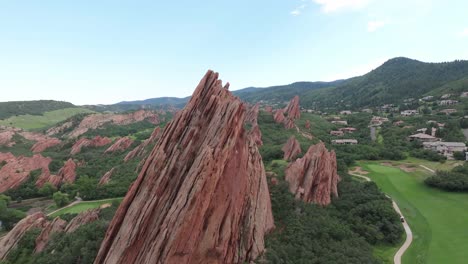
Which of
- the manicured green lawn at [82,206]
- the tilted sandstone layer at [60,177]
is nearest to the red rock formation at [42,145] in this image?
the tilted sandstone layer at [60,177]

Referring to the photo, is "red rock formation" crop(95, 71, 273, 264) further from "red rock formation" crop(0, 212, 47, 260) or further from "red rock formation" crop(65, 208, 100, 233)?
"red rock formation" crop(0, 212, 47, 260)

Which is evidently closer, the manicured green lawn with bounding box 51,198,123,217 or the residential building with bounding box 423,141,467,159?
the manicured green lawn with bounding box 51,198,123,217

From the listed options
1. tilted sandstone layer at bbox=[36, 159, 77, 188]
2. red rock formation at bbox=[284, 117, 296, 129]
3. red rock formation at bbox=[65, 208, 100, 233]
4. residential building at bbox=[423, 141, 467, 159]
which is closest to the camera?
red rock formation at bbox=[65, 208, 100, 233]

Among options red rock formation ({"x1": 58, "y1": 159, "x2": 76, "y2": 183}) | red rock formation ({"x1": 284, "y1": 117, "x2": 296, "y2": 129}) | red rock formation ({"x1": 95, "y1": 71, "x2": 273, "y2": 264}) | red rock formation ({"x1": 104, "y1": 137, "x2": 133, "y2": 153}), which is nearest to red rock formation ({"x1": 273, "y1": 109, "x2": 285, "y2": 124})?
red rock formation ({"x1": 284, "y1": 117, "x2": 296, "y2": 129})

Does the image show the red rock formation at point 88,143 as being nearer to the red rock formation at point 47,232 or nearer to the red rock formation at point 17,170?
the red rock formation at point 17,170

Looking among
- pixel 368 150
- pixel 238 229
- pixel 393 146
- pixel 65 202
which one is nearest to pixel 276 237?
pixel 238 229

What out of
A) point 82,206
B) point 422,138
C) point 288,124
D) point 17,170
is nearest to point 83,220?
point 82,206

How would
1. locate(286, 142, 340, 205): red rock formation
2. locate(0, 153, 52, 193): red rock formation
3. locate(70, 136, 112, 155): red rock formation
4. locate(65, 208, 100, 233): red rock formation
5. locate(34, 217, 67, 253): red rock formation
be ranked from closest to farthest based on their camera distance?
locate(34, 217, 67, 253): red rock formation
locate(65, 208, 100, 233): red rock formation
locate(286, 142, 340, 205): red rock formation
locate(0, 153, 52, 193): red rock formation
locate(70, 136, 112, 155): red rock formation
